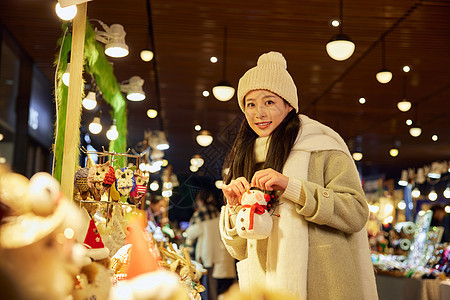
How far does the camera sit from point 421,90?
1105cm

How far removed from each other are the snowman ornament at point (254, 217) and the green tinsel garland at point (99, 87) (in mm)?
1135

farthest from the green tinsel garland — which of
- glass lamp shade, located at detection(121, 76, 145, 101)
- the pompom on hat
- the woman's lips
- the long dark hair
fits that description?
the pompom on hat

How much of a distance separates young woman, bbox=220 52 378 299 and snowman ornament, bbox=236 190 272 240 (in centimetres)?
4

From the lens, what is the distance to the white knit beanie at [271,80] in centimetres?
216

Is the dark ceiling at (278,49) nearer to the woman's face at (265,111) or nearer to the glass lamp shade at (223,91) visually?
the glass lamp shade at (223,91)

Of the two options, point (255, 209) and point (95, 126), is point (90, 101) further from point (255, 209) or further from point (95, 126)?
point (255, 209)

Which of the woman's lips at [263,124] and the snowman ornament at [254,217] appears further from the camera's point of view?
the woman's lips at [263,124]

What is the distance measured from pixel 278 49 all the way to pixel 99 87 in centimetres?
356

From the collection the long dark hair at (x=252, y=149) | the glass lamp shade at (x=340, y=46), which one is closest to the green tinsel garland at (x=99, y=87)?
the long dark hair at (x=252, y=149)

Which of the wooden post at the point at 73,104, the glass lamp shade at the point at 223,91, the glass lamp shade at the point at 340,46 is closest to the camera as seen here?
the wooden post at the point at 73,104

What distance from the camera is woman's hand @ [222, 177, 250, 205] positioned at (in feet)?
6.51

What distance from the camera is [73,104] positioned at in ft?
8.80

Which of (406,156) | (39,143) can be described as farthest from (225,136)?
(406,156)

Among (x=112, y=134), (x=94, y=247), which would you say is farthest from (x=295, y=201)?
(x=112, y=134)
